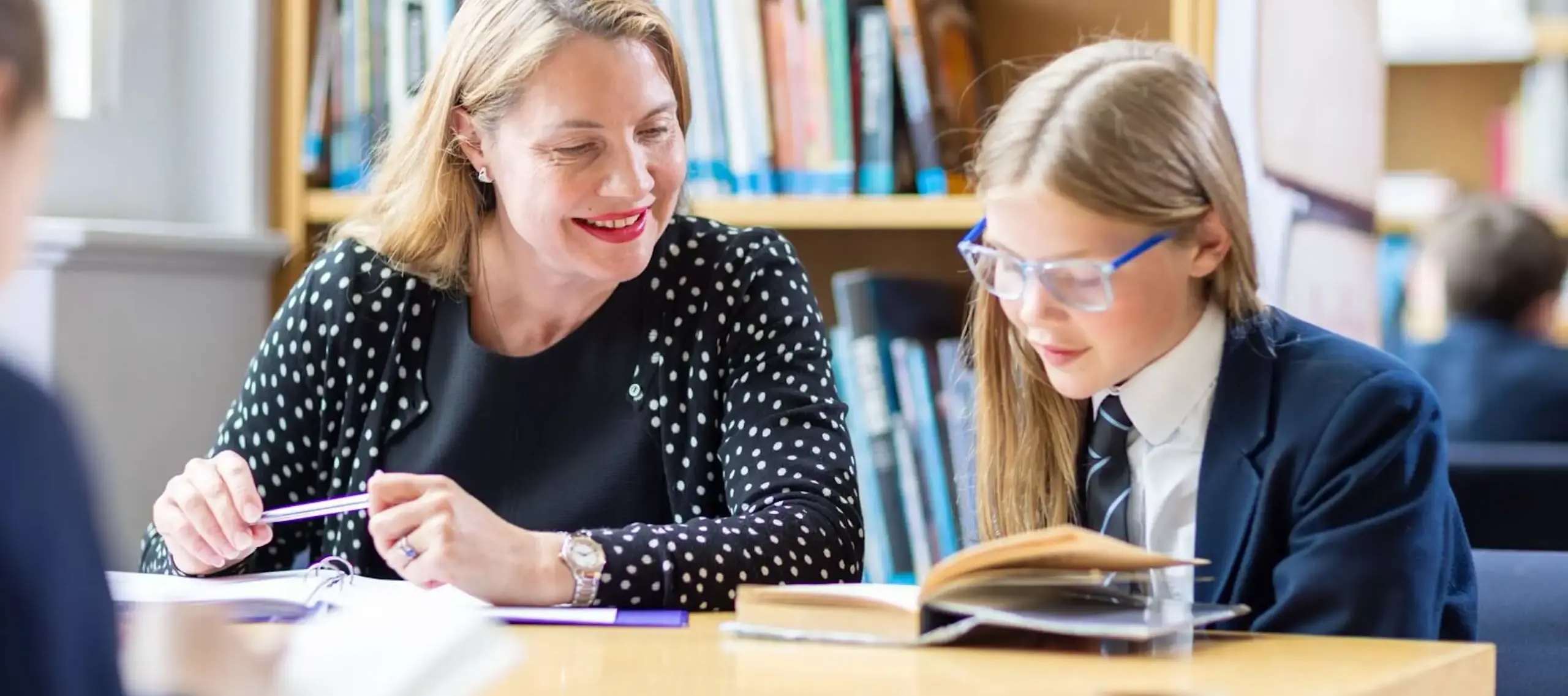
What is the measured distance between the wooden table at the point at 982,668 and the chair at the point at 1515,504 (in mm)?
861

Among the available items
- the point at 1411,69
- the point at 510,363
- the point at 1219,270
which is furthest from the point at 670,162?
the point at 1411,69

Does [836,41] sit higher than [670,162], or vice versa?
[836,41]

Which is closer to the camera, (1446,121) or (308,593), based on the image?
(308,593)

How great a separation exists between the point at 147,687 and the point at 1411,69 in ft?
12.8

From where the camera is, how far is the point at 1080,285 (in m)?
1.28

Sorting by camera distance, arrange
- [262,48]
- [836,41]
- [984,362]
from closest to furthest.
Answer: [984,362] → [836,41] → [262,48]

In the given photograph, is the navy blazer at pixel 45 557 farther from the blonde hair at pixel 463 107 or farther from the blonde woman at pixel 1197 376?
the blonde hair at pixel 463 107

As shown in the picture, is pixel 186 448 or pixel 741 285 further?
pixel 186 448

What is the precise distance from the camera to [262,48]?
2273 millimetres

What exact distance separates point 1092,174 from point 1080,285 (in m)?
0.08

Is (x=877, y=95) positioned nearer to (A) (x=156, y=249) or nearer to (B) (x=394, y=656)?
(A) (x=156, y=249)

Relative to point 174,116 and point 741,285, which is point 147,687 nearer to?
point 741,285

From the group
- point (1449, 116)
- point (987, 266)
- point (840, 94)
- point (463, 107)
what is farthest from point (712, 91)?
point (1449, 116)

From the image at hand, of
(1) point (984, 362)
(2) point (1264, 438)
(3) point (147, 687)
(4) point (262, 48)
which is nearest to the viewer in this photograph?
(3) point (147, 687)
